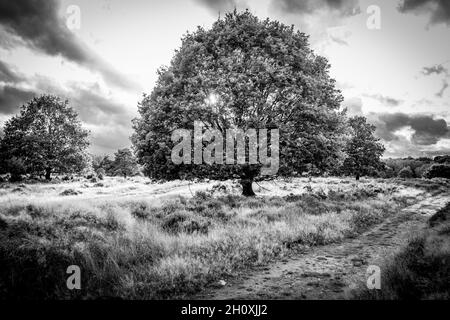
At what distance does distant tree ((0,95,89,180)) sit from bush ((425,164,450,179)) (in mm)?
96261

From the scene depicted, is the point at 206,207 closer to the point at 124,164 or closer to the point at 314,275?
the point at 314,275

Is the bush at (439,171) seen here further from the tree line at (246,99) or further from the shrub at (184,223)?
the shrub at (184,223)

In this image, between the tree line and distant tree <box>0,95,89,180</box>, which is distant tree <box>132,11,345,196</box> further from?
distant tree <box>0,95,89,180</box>

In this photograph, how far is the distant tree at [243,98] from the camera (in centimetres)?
1498

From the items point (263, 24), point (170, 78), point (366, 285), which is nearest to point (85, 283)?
point (366, 285)

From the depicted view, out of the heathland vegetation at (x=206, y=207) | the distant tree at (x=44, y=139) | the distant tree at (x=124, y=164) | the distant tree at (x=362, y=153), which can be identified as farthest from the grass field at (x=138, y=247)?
the distant tree at (x=124, y=164)

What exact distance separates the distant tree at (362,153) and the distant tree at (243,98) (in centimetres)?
3138

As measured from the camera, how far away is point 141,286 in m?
6.14

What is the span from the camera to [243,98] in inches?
600

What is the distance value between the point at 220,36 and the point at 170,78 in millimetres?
3792

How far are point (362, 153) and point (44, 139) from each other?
4713 centimetres

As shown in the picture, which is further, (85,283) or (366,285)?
(85,283)
